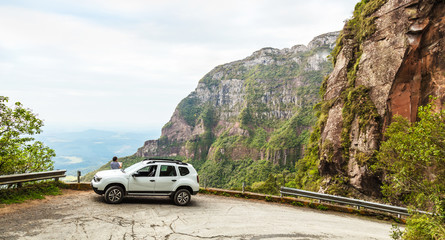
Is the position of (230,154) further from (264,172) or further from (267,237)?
(267,237)

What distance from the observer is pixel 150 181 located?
9.46m

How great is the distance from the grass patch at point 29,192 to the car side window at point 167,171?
4587 mm

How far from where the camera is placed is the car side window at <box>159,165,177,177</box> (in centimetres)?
973

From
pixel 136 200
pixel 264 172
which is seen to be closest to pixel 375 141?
pixel 136 200

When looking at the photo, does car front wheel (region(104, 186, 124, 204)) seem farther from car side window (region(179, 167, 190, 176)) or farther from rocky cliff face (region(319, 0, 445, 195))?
rocky cliff face (region(319, 0, 445, 195))

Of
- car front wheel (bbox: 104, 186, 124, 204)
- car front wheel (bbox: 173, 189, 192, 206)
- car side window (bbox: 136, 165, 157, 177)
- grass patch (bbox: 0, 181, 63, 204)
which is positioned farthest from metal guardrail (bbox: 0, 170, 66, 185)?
car front wheel (bbox: 173, 189, 192, 206)

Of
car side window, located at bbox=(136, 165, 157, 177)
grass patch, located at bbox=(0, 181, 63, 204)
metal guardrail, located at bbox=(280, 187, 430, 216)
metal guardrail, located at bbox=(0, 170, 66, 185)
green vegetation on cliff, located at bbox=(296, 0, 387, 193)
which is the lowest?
metal guardrail, located at bbox=(280, 187, 430, 216)

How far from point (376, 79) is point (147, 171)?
2437 centimetres

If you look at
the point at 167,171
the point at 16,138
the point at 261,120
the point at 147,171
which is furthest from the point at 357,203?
the point at 261,120

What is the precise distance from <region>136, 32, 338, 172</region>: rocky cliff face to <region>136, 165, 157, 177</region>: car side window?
10791 centimetres

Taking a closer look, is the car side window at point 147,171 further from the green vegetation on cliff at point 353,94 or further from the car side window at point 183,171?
the green vegetation on cliff at point 353,94

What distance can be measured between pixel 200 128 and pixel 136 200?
177m

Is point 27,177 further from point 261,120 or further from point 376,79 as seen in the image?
point 261,120

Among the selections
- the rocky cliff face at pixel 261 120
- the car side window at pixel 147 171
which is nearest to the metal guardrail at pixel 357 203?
the car side window at pixel 147 171
